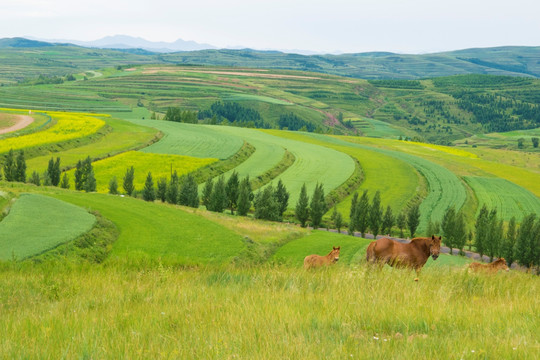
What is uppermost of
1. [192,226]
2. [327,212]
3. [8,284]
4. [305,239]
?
[8,284]

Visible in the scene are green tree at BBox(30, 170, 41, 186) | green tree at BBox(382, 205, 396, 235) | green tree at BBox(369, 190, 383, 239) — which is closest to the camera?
green tree at BBox(30, 170, 41, 186)

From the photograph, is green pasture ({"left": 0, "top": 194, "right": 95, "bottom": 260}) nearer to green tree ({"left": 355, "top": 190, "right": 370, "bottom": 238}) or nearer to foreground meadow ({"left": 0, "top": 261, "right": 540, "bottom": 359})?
foreground meadow ({"left": 0, "top": 261, "right": 540, "bottom": 359})

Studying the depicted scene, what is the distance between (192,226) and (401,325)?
98.4 feet

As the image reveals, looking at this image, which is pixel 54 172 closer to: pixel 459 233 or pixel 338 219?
pixel 338 219

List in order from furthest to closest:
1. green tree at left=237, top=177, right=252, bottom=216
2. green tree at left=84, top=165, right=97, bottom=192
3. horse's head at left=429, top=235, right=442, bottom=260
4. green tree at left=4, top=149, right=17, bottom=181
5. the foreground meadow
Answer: green tree at left=237, top=177, right=252, bottom=216
green tree at left=4, top=149, right=17, bottom=181
green tree at left=84, top=165, right=97, bottom=192
horse's head at left=429, top=235, right=442, bottom=260
the foreground meadow

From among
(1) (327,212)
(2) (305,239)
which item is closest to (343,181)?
(1) (327,212)

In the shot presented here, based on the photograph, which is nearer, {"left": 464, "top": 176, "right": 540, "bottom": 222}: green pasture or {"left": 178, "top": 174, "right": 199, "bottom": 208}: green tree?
{"left": 178, "top": 174, "right": 199, "bottom": 208}: green tree

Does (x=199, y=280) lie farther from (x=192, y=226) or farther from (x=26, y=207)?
(x=192, y=226)

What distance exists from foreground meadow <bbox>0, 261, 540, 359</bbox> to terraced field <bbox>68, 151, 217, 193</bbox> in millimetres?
71384

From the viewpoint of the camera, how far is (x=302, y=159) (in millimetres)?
118812

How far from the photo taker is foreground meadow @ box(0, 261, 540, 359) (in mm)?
6020

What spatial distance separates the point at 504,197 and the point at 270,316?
4391 inches

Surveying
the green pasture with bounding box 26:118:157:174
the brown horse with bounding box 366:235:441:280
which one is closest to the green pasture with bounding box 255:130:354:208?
the green pasture with bounding box 26:118:157:174

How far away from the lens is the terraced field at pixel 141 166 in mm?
84438
